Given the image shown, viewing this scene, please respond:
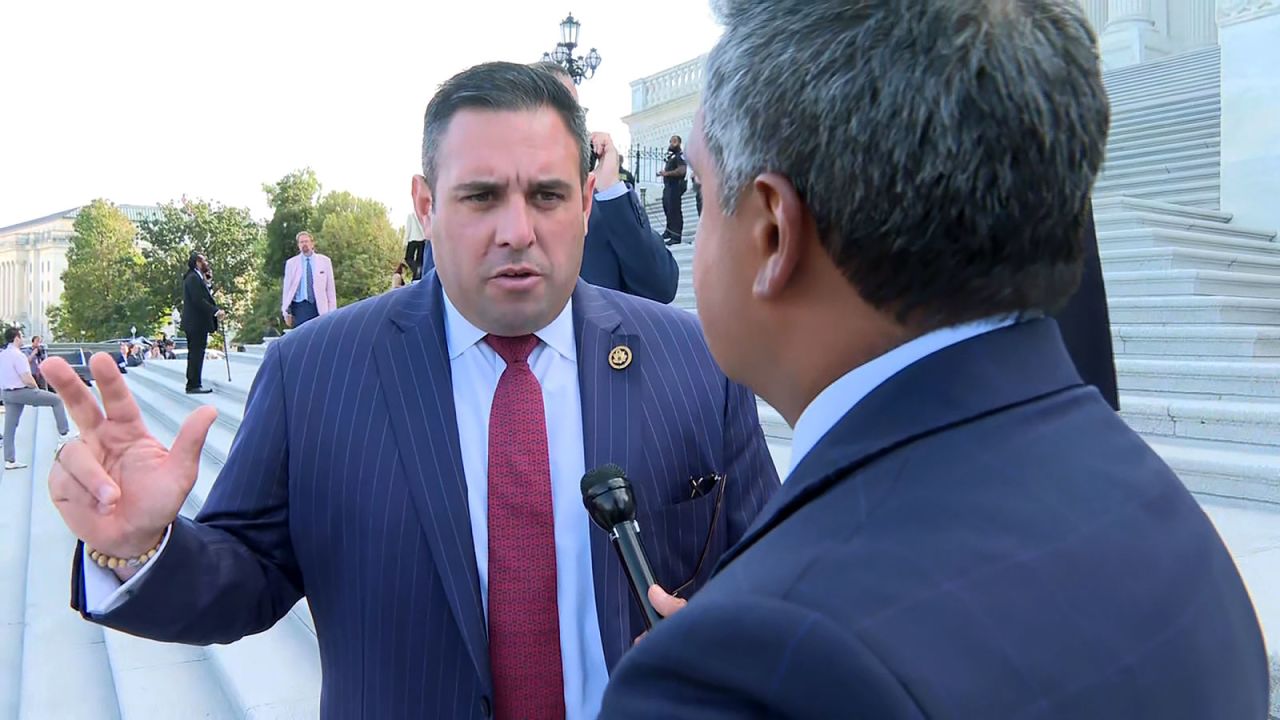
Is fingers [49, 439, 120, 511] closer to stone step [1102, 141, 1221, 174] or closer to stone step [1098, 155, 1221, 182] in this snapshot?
stone step [1098, 155, 1221, 182]

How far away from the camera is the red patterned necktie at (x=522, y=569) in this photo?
5.52ft

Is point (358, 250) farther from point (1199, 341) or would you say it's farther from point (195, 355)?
point (1199, 341)

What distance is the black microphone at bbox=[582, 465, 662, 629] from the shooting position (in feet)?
4.58

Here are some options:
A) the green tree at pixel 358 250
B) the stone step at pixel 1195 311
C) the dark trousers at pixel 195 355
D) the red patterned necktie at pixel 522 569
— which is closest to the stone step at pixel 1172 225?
the stone step at pixel 1195 311

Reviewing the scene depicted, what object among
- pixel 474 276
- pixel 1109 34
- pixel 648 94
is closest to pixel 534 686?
pixel 474 276

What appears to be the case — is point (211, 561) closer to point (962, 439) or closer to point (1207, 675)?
point (962, 439)

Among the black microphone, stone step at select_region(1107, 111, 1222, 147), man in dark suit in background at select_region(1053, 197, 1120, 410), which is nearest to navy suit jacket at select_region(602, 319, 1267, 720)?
the black microphone

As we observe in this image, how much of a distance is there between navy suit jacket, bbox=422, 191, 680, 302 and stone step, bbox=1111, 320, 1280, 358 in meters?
3.15

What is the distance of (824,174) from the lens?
0.82 metres

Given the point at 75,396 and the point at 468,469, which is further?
the point at 468,469

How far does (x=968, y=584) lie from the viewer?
670 mm

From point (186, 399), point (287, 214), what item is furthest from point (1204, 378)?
point (287, 214)

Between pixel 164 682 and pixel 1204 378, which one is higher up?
pixel 1204 378

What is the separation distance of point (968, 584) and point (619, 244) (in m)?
3.06
